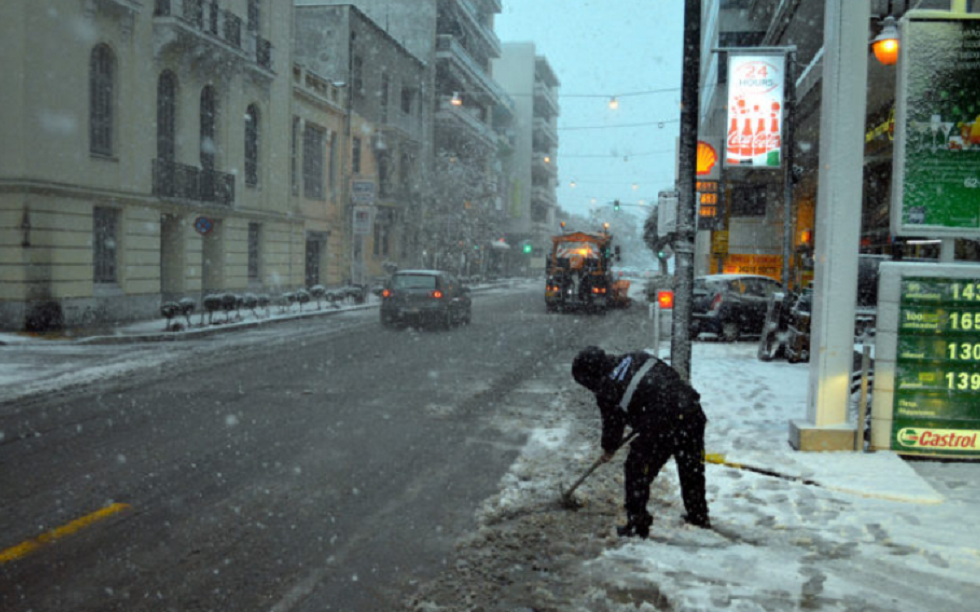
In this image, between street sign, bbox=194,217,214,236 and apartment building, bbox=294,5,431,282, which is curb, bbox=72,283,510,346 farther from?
apartment building, bbox=294,5,431,282

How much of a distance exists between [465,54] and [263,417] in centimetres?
4905

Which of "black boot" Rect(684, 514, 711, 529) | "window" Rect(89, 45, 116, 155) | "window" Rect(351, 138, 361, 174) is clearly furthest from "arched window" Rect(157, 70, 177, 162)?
"black boot" Rect(684, 514, 711, 529)

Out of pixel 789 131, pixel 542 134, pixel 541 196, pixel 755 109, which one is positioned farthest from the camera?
pixel 541 196

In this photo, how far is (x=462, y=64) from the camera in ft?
176

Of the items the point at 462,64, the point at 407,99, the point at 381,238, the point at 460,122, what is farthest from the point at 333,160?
the point at 462,64

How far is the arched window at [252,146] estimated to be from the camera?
2842 centimetres

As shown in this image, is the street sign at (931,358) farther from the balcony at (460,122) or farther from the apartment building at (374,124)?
the balcony at (460,122)

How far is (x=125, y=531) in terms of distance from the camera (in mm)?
5078

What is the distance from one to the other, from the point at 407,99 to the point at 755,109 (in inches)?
1321

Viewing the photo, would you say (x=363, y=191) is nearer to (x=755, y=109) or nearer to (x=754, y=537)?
(x=755, y=109)

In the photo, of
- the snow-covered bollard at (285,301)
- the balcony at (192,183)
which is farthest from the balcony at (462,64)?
the snow-covered bollard at (285,301)

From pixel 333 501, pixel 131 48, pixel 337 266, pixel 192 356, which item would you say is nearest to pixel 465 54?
pixel 337 266

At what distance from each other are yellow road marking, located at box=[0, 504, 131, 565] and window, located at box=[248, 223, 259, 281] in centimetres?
2426

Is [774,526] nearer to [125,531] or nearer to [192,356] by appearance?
[125,531]
